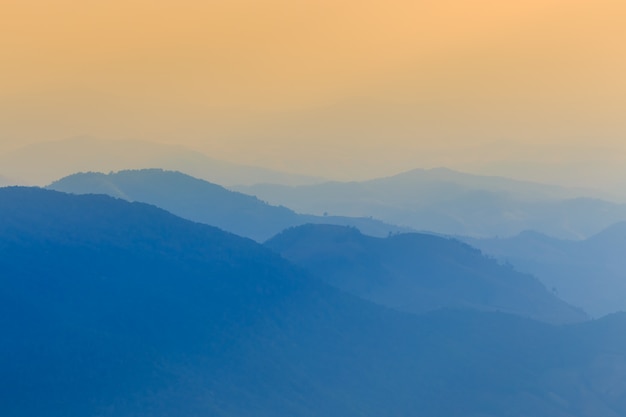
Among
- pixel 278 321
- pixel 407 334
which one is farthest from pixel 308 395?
pixel 407 334

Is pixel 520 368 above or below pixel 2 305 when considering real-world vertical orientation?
below

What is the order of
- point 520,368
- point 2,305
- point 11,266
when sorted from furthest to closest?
1. point 520,368
2. point 11,266
3. point 2,305

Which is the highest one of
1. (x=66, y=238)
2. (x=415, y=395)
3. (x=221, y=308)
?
(x=66, y=238)

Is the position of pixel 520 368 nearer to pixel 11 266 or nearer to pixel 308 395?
pixel 308 395

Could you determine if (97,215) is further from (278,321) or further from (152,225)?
(278,321)

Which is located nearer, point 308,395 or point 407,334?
point 308,395

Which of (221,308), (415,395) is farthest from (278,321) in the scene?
(415,395)

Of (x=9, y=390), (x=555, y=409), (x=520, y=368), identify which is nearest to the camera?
(x=9, y=390)
